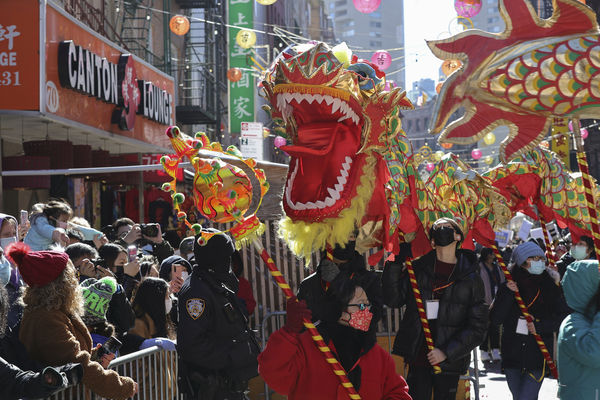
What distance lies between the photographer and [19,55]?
11766 millimetres

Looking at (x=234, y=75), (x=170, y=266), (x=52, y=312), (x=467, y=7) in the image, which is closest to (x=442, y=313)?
(x=170, y=266)

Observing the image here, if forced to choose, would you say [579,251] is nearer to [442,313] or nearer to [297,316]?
[442,313]

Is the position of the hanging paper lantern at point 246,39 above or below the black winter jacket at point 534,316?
above

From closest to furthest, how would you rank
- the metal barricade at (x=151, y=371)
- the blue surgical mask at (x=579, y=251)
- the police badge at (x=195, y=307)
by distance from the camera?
the metal barricade at (x=151, y=371) < the police badge at (x=195, y=307) < the blue surgical mask at (x=579, y=251)

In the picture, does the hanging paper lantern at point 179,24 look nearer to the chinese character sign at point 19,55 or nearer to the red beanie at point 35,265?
the chinese character sign at point 19,55

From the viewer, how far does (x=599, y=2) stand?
1197 inches

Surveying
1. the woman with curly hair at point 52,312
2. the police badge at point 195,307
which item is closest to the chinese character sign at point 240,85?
the police badge at point 195,307

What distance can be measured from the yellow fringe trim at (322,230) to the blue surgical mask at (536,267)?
2.98 meters

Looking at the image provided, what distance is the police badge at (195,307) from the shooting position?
608 cm

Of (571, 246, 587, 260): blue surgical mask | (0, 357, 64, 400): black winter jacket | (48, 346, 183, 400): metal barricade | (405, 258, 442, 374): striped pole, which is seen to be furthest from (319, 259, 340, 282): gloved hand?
(571, 246, 587, 260): blue surgical mask

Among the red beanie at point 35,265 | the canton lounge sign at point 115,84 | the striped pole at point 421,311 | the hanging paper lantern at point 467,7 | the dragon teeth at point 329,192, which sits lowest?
the striped pole at point 421,311

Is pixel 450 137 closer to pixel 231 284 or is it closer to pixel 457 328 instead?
pixel 457 328

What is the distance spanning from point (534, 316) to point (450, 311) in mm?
1995

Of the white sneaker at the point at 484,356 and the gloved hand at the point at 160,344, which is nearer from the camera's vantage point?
the gloved hand at the point at 160,344
